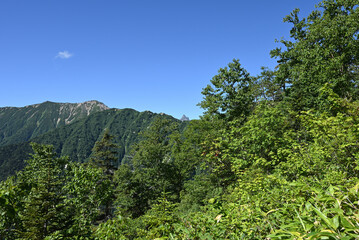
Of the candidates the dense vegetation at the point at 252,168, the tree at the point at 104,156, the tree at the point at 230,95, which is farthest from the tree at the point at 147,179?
the tree at the point at 230,95

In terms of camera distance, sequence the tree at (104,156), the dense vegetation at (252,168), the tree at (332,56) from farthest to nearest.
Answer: the tree at (104,156), the tree at (332,56), the dense vegetation at (252,168)

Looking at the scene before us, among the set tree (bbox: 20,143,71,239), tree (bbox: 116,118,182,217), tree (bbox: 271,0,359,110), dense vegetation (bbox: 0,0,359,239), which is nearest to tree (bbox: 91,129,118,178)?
tree (bbox: 116,118,182,217)

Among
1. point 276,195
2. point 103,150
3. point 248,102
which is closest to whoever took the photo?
point 276,195

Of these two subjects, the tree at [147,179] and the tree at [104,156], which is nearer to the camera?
the tree at [147,179]

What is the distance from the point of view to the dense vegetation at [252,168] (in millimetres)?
2604

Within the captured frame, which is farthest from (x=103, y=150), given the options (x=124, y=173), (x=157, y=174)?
(x=157, y=174)

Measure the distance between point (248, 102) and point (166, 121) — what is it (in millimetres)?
22610

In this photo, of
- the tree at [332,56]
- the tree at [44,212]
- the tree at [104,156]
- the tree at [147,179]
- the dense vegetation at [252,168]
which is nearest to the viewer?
the dense vegetation at [252,168]

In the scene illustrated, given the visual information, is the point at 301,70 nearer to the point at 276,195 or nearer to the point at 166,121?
the point at 276,195

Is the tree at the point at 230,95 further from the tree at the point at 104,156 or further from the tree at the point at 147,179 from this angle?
the tree at the point at 104,156

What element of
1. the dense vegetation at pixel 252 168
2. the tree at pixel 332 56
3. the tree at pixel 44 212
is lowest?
the tree at pixel 44 212

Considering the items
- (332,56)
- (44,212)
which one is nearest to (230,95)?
(332,56)

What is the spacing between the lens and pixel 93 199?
13.3 m

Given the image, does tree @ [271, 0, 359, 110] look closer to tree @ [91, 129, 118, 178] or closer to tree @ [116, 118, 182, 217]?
tree @ [116, 118, 182, 217]
